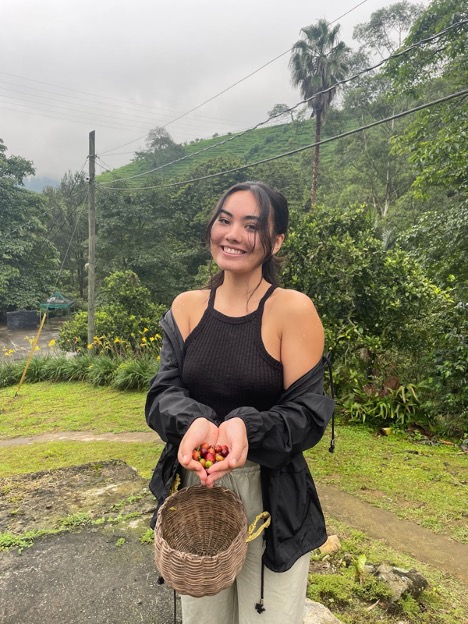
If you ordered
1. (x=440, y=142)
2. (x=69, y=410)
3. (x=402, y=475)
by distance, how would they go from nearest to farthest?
(x=402, y=475) < (x=69, y=410) < (x=440, y=142)

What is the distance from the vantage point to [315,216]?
5.75m

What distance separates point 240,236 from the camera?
56.6 inches

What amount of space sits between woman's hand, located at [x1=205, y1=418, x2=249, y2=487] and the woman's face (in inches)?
20.9

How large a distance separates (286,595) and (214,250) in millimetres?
1148

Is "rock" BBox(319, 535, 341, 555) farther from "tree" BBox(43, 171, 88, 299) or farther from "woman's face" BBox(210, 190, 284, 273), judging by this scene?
"tree" BBox(43, 171, 88, 299)

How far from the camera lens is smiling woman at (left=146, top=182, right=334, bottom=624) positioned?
1.24m

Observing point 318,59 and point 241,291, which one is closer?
point 241,291

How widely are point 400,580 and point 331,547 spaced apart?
49 centimetres

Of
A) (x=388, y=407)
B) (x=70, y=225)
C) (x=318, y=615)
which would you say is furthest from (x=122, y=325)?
(x=70, y=225)

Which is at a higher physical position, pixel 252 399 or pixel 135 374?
pixel 252 399

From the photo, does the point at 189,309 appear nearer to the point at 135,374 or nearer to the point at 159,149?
the point at 135,374

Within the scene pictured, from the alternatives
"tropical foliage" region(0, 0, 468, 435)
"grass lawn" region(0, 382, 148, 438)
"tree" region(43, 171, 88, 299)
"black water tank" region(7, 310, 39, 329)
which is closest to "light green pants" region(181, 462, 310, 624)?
"tropical foliage" region(0, 0, 468, 435)

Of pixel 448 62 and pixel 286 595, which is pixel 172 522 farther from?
pixel 448 62

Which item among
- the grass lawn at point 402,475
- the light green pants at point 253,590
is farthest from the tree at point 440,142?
the light green pants at point 253,590
